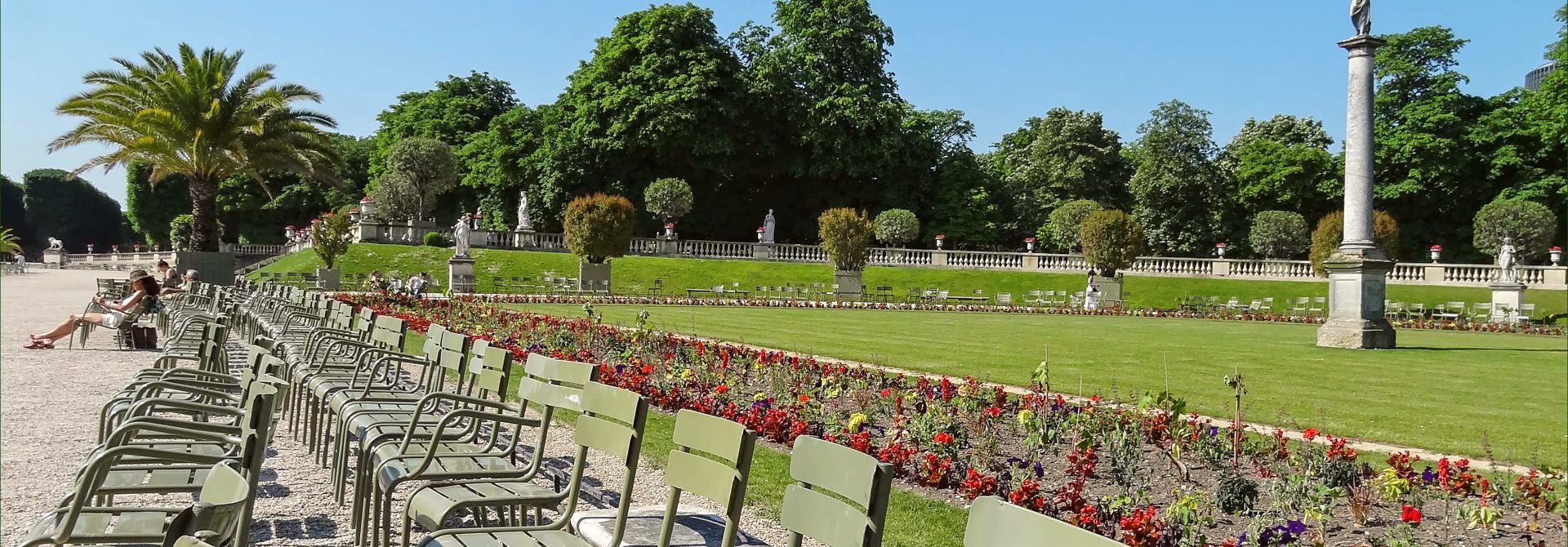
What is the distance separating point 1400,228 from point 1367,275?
32364 mm

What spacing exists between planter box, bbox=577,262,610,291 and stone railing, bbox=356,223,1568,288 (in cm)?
916

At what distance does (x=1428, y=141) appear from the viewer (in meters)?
44.1

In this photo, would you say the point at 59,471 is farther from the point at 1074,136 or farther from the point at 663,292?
the point at 1074,136

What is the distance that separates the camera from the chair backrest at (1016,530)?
6.64 ft

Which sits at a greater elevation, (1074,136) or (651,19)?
(651,19)

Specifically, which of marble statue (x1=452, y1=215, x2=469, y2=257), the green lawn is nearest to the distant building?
the green lawn

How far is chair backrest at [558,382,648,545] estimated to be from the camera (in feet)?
11.9

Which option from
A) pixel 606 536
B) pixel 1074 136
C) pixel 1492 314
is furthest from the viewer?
pixel 1074 136

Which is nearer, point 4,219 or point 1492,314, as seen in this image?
point 1492,314

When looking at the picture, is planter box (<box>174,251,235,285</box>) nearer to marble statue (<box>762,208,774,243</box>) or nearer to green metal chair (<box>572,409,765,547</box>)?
green metal chair (<box>572,409,765,547</box>)

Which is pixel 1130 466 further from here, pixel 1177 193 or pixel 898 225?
pixel 1177 193

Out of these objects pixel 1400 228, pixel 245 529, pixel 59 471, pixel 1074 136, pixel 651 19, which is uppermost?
pixel 651 19

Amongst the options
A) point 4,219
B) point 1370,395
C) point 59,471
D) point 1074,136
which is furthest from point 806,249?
point 4,219

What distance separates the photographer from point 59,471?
20.3 ft
